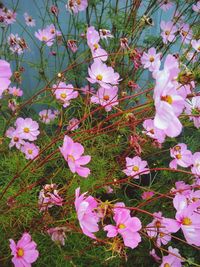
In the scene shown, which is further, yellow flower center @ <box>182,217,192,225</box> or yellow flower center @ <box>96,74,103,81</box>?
yellow flower center @ <box>96,74,103,81</box>

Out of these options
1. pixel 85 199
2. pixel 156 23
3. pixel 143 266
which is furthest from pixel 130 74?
pixel 85 199

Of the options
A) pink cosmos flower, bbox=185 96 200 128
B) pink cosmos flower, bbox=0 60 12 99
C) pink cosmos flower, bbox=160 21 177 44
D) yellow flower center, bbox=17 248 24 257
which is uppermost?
pink cosmos flower, bbox=0 60 12 99

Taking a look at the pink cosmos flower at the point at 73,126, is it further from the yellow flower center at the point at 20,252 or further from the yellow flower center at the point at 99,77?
the yellow flower center at the point at 20,252

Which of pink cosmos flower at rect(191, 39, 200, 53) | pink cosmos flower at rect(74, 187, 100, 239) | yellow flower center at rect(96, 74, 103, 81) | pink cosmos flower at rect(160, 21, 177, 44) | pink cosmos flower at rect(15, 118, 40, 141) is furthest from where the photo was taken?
pink cosmos flower at rect(160, 21, 177, 44)

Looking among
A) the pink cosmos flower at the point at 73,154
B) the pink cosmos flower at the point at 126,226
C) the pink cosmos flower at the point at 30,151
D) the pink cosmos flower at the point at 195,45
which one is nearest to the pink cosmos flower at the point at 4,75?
the pink cosmos flower at the point at 73,154

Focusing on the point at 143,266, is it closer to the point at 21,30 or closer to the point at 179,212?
the point at 179,212

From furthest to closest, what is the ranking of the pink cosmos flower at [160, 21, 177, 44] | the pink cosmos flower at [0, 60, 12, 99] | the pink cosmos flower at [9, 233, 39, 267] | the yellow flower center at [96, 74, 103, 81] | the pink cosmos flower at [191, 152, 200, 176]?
the pink cosmos flower at [160, 21, 177, 44]
the pink cosmos flower at [191, 152, 200, 176]
the yellow flower center at [96, 74, 103, 81]
the pink cosmos flower at [9, 233, 39, 267]
the pink cosmos flower at [0, 60, 12, 99]

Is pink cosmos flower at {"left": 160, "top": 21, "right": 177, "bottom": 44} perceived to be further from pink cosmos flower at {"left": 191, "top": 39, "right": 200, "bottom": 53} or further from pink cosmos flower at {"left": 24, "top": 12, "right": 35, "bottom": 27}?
pink cosmos flower at {"left": 24, "top": 12, "right": 35, "bottom": 27}

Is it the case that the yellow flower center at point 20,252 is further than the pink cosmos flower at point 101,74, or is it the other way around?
the pink cosmos flower at point 101,74

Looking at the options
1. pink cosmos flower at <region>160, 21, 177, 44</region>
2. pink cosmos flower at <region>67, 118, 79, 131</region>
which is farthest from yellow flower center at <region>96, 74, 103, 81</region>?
pink cosmos flower at <region>160, 21, 177, 44</region>
